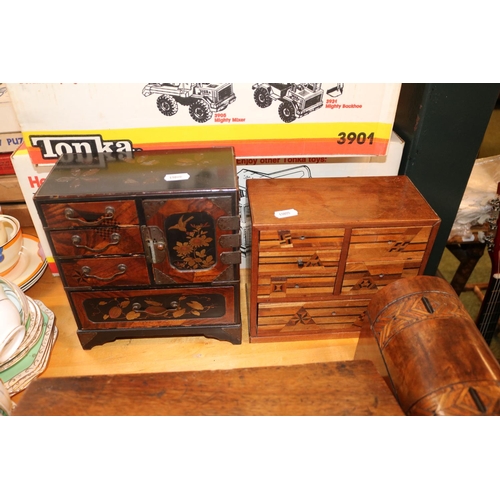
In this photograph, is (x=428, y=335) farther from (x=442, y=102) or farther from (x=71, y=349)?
(x=71, y=349)

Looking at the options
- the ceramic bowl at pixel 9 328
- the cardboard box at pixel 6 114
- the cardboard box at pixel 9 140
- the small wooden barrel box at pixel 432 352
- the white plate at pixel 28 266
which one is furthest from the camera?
the cardboard box at pixel 9 140

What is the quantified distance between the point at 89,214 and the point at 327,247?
3.56 ft

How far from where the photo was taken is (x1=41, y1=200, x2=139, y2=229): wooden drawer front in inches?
66.8

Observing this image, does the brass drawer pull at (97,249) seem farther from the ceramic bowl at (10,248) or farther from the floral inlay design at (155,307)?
Answer: the ceramic bowl at (10,248)

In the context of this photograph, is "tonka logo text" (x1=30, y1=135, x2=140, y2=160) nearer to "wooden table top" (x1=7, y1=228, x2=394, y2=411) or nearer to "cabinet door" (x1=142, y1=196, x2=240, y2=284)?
"cabinet door" (x1=142, y1=196, x2=240, y2=284)

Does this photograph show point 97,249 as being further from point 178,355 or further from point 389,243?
point 389,243

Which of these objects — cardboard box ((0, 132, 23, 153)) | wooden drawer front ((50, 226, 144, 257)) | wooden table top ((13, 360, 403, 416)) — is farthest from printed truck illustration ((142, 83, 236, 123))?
cardboard box ((0, 132, 23, 153))

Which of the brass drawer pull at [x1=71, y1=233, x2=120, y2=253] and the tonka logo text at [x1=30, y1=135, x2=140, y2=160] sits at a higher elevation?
the tonka logo text at [x1=30, y1=135, x2=140, y2=160]

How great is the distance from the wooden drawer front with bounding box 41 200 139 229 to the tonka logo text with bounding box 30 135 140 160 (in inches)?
19.0

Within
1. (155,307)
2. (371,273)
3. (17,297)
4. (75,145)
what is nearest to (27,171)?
(75,145)

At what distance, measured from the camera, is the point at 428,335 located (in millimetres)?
1380

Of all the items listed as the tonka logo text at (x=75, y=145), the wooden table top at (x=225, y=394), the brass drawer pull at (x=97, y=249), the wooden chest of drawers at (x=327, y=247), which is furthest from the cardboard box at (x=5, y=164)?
the wooden table top at (x=225, y=394)

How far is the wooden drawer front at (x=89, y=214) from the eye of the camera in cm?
170

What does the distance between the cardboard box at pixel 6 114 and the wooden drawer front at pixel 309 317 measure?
202 centimetres
